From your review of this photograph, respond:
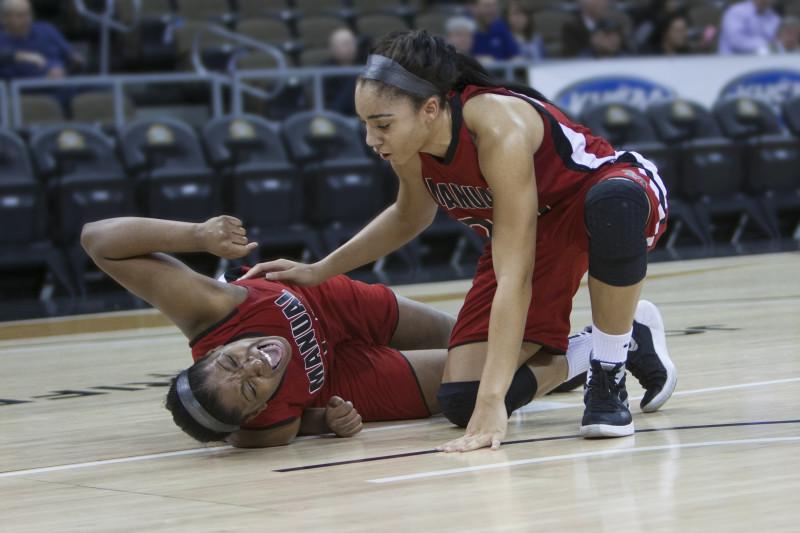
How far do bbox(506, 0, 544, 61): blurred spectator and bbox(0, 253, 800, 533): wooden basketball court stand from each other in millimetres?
6084

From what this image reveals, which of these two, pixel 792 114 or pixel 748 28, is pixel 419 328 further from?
pixel 748 28

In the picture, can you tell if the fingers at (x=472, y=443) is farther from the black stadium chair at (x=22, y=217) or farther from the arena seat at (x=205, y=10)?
the arena seat at (x=205, y=10)

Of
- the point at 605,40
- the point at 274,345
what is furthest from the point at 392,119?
the point at 605,40

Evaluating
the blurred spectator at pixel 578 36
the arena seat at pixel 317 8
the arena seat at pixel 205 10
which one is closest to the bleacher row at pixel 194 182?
the arena seat at pixel 205 10

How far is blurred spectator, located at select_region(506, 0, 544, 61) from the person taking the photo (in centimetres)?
1062

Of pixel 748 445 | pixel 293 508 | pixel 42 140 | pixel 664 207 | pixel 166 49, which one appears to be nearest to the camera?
pixel 293 508

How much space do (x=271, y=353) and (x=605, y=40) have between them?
7.63 m

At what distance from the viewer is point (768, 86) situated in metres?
10.1

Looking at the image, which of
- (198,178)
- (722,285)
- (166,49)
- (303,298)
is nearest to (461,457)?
(303,298)

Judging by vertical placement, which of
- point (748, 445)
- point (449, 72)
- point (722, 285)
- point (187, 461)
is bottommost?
point (722, 285)

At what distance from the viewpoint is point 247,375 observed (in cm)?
312

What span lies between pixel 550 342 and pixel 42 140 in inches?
197

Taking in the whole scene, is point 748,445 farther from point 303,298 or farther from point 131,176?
point 131,176

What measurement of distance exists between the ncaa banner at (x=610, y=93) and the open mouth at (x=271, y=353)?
6.23 metres
